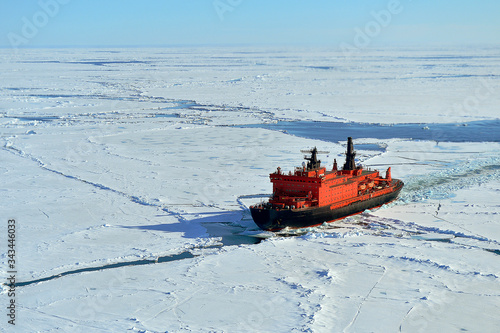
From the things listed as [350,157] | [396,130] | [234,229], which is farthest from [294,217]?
[396,130]

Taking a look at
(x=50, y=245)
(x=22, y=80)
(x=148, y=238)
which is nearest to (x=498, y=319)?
(x=148, y=238)

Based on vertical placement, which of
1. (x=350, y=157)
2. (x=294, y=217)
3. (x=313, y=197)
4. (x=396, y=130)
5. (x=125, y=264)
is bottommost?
(x=125, y=264)

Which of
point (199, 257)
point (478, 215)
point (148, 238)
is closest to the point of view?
point (199, 257)

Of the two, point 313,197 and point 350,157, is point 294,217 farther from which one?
point 350,157

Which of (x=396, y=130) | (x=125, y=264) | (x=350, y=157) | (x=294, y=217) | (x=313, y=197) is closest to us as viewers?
(x=125, y=264)

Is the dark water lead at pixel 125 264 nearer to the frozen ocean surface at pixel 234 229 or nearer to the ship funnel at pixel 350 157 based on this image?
the frozen ocean surface at pixel 234 229

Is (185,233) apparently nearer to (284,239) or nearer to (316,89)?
(284,239)

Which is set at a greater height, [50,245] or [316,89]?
[316,89]

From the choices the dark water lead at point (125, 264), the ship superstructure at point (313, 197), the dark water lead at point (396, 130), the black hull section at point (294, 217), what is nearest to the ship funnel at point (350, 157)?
the ship superstructure at point (313, 197)
